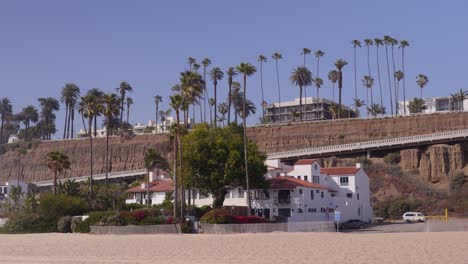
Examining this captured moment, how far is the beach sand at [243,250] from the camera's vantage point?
30.3m

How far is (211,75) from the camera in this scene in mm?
139625

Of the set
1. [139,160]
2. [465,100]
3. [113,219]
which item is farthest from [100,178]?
[465,100]

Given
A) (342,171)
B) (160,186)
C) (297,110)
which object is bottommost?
(160,186)

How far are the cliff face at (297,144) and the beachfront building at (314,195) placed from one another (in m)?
22.3

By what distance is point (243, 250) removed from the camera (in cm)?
3584

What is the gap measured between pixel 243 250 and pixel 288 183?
3491cm

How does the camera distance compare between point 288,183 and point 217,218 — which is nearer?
point 217,218

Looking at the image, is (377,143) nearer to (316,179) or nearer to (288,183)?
(316,179)

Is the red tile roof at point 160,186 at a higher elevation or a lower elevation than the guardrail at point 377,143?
lower

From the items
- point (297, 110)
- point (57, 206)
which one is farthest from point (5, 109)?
point (57, 206)

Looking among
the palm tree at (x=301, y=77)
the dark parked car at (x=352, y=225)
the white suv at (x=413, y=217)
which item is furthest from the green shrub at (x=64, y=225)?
the palm tree at (x=301, y=77)

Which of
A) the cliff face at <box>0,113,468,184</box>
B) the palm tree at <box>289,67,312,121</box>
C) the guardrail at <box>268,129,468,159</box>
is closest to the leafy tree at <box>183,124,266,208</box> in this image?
the cliff face at <box>0,113,468,184</box>

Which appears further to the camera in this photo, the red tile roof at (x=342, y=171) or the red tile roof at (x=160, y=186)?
the red tile roof at (x=160, y=186)

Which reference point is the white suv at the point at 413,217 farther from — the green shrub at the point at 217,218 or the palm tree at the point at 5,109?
the palm tree at the point at 5,109
